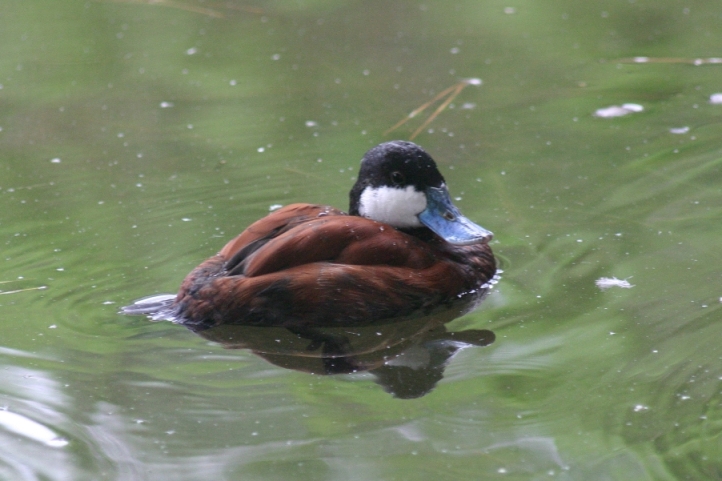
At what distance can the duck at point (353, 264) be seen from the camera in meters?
3.63

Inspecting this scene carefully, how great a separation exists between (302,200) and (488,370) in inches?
70.8

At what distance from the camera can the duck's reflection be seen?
338cm

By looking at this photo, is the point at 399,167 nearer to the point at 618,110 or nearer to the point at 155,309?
the point at 155,309

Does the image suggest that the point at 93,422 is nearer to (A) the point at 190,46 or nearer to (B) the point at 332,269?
(B) the point at 332,269

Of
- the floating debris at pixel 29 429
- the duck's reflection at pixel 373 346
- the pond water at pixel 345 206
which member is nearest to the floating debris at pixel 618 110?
the pond water at pixel 345 206

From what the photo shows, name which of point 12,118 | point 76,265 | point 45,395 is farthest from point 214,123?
point 45,395

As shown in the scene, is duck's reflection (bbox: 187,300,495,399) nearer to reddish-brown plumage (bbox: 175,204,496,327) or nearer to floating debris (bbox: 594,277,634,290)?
reddish-brown plumage (bbox: 175,204,496,327)

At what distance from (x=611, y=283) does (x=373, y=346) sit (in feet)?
3.22

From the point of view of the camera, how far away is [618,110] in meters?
5.75

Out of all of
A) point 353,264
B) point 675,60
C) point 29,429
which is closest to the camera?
point 29,429

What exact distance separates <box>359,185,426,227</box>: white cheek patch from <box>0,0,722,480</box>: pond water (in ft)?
1.49

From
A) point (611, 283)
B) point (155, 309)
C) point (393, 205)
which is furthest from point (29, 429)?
point (611, 283)

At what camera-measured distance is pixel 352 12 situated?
7.89m

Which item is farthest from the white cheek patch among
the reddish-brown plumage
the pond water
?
the pond water
